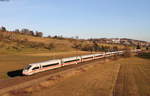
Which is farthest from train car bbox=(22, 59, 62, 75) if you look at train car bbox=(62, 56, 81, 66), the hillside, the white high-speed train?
the hillside

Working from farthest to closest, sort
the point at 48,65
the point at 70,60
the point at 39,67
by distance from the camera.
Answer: the point at 70,60, the point at 48,65, the point at 39,67

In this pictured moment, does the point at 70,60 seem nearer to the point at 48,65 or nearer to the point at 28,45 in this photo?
the point at 48,65

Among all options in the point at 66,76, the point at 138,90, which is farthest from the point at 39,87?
the point at 138,90

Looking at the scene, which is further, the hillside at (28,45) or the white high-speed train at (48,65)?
the hillside at (28,45)

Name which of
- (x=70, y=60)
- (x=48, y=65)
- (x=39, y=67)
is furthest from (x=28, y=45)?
(x=39, y=67)

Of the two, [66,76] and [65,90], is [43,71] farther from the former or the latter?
[65,90]

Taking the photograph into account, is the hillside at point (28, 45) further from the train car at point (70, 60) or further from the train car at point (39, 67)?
the train car at point (39, 67)

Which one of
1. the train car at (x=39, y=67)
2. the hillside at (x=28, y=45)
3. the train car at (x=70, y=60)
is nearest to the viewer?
the train car at (x=39, y=67)

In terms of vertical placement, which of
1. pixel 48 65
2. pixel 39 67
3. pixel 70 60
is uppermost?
pixel 39 67

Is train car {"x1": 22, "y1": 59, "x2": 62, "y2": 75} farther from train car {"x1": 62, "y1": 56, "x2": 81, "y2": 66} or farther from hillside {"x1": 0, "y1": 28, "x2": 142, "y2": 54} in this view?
hillside {"x1": 0, "y1": 28, "x2": 142, "y2": 54}

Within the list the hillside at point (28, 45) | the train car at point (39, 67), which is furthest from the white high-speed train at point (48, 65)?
the hillside at point (28, 45)

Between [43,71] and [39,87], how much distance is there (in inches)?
514

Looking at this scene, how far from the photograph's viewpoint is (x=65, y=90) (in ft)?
81.1

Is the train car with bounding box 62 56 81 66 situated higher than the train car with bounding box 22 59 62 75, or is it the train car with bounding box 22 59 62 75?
the train car with bounding box 22 59 62 75
